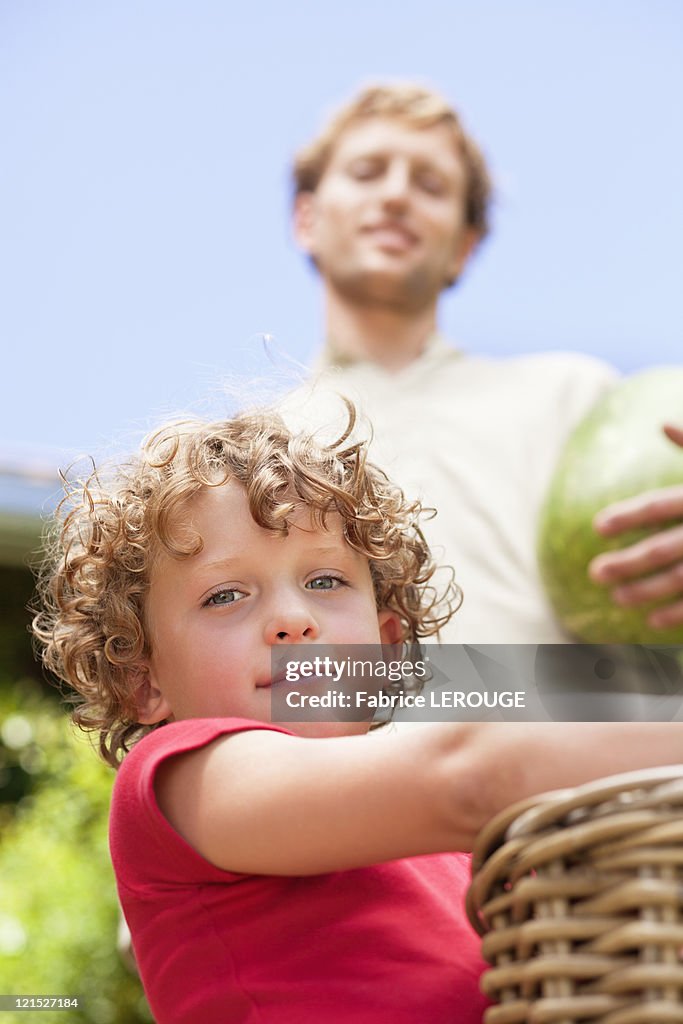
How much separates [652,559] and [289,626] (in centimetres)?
67

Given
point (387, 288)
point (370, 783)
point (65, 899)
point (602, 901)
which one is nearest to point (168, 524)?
point (370, 783)

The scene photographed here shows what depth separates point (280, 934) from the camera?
868 mm

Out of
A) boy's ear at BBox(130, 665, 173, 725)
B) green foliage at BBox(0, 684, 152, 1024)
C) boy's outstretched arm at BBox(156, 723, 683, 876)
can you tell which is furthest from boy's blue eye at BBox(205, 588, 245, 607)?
green foliage at BBox(0, 684, 152, 1024)

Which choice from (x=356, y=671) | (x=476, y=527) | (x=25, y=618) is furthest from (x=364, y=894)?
(x=25, y=618)

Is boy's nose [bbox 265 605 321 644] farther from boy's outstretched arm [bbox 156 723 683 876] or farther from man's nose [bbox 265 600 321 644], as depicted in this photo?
boy's outstretched arm [bbox 156 723 683 876]

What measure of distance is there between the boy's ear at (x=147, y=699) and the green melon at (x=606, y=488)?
0.68 metres

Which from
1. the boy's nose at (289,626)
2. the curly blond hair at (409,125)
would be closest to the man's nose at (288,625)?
the boy's nose at (289,626)

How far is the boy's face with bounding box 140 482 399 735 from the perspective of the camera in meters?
1.00

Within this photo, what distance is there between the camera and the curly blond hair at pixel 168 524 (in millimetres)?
1085

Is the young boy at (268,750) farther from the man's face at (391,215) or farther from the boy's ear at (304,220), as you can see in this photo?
the boy's ear at (304,220)

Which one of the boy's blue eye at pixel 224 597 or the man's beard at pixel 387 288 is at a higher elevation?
the man's beard at pixel 387 288

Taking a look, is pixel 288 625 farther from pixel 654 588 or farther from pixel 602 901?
pixel 654 588

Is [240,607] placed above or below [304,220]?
below

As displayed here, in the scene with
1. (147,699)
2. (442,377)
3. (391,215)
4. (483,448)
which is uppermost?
(391,215)
